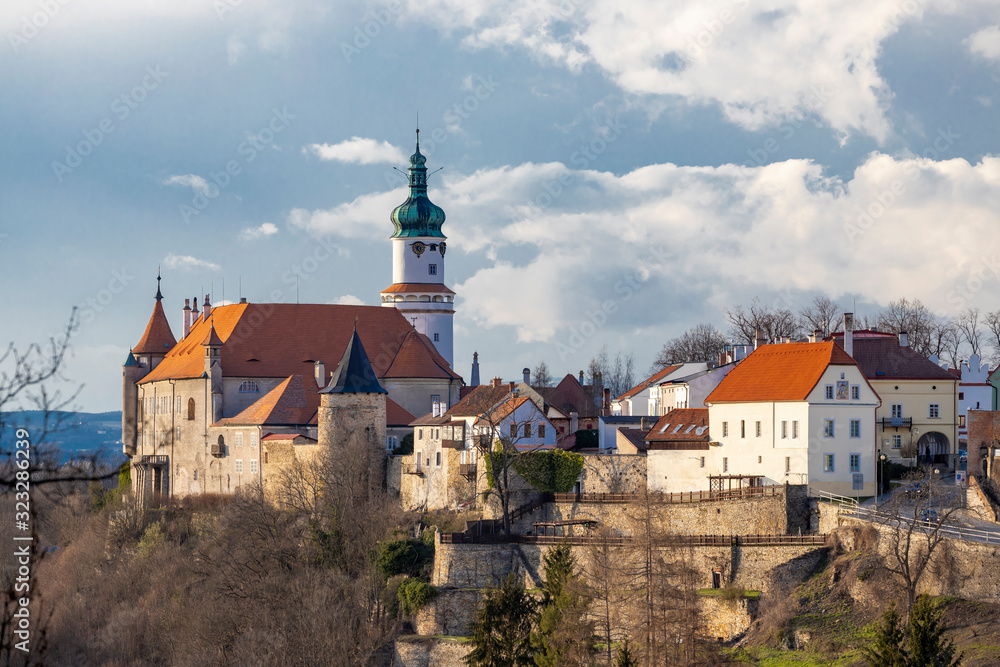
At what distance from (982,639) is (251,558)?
3127 centimetres

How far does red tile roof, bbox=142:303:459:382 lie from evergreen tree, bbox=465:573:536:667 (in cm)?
3299

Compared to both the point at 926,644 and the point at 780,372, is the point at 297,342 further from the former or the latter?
the point at 926,644

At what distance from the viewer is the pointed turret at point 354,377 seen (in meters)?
63.5

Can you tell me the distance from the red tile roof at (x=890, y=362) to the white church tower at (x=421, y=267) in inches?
1404

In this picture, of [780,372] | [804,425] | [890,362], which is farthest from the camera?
[890,362]

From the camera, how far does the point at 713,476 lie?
5244 cm

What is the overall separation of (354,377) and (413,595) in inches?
689

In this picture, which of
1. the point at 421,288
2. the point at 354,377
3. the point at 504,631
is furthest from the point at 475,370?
the point at 504,631

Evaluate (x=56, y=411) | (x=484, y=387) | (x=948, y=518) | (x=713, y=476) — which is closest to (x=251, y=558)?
(x=484, y=387)

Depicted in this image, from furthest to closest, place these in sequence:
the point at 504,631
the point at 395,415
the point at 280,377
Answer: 1. the point at 280,377
2. the point at 395,415
3. the point at 504,631

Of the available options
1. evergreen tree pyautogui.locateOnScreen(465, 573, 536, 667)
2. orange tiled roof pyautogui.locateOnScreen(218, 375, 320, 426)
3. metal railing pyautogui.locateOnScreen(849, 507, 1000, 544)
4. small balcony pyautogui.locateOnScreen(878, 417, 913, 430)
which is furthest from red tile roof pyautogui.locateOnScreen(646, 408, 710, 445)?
orange tiled roof pyautogui.locateOnScreen(218, 375, 320, 426)

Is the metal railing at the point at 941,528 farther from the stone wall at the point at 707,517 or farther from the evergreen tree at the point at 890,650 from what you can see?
the evergreen tree at the point at 890,650

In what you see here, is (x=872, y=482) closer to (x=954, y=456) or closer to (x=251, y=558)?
(x=954, y=456)

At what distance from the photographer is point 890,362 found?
54781 mm
